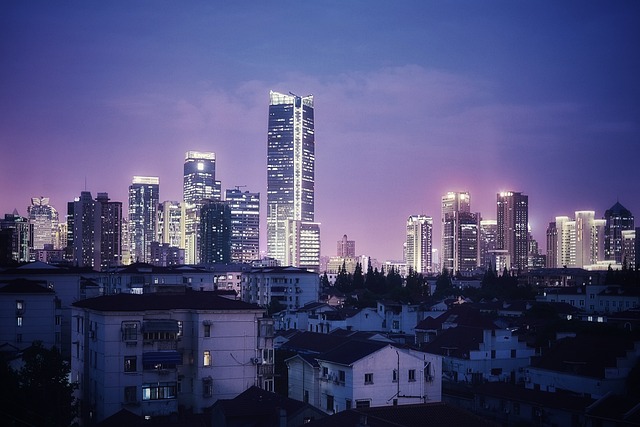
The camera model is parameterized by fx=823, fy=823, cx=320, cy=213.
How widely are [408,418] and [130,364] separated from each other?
9815mm

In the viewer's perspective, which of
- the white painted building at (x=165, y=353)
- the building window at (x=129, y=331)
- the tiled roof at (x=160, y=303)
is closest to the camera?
the white painted building at (x=165, y=353)

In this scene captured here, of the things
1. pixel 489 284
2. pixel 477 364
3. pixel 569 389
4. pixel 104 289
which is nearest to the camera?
pixel 569 389

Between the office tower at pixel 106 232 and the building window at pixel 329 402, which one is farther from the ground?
the office tower at pixel 106 232

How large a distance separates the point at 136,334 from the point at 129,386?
5.58 feet

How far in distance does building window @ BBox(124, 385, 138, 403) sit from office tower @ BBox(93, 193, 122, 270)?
146m

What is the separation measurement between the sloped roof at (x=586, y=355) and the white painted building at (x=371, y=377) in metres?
8.13

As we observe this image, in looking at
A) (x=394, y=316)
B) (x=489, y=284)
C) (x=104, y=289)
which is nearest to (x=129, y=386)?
(x=104, y=289)

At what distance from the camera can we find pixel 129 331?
1075 inches

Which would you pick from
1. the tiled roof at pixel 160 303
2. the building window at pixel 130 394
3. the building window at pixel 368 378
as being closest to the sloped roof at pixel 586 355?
the building window at pixel 368 378

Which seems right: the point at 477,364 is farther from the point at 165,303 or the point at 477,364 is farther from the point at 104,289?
the point at 104,289

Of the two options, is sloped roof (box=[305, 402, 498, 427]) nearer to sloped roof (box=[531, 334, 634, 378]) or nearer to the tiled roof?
the tiled roof

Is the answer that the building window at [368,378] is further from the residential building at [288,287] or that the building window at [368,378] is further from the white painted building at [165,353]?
the residential building at [288,287]

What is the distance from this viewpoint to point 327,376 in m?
31.5

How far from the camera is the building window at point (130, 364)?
89.2ft
